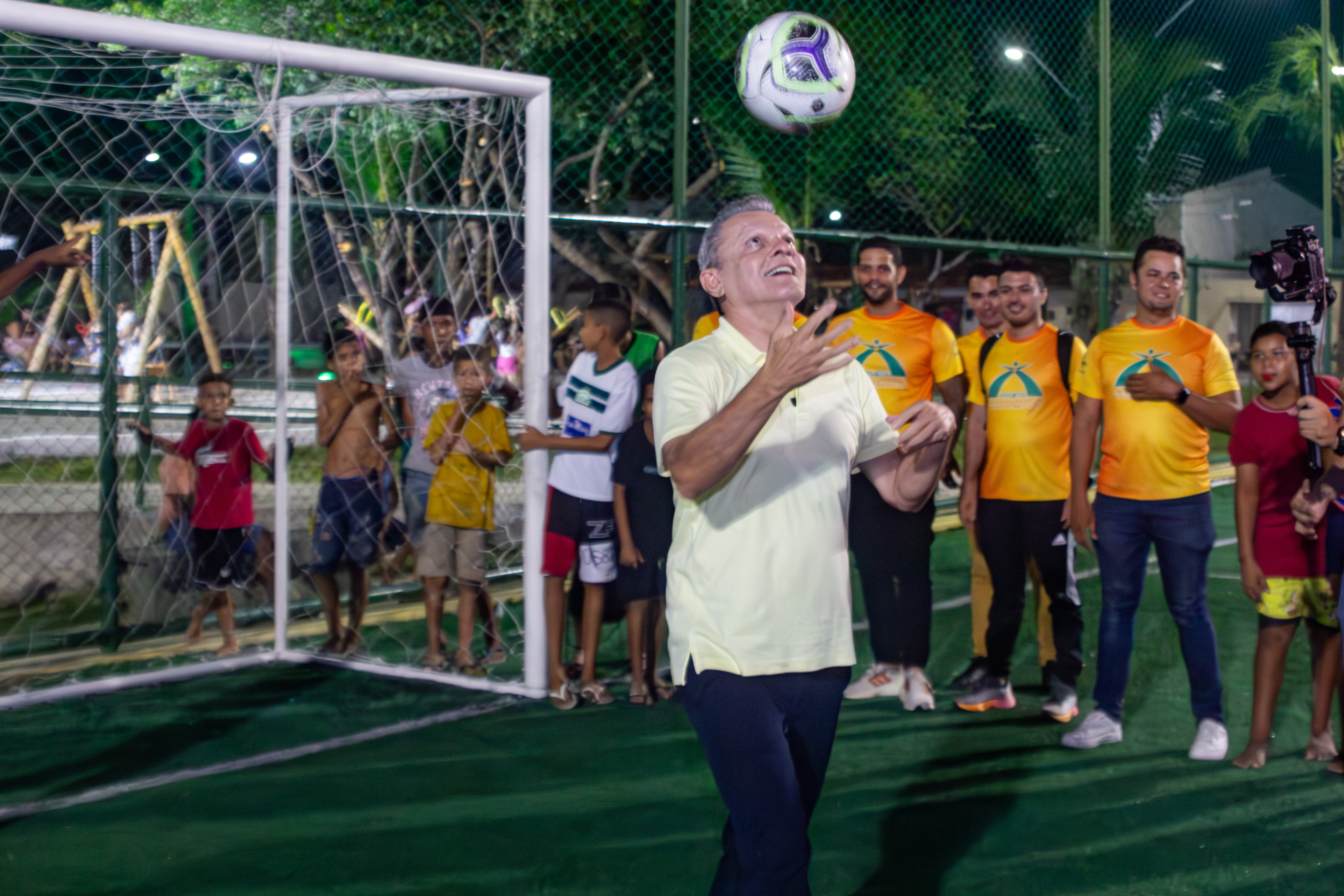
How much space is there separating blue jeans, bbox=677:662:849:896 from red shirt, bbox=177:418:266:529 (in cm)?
404

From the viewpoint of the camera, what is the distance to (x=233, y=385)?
19.8ft

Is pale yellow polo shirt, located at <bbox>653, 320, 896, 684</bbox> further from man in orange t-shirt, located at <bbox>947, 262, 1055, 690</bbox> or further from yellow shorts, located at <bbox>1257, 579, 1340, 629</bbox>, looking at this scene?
man in orange t-shirt, located at <bbox>947, 262, 1055, 690</bbox>

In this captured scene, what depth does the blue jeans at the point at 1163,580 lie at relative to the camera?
4332 mm

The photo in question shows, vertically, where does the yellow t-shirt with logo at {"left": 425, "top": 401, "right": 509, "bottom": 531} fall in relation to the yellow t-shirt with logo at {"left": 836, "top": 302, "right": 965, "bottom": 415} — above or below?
below

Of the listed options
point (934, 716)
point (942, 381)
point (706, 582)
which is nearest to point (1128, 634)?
point (934, 716)

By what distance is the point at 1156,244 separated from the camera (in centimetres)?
443

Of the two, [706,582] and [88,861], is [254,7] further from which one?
[706,582]

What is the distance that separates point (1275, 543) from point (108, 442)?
518 cm

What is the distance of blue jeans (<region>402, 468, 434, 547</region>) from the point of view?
5773 mm

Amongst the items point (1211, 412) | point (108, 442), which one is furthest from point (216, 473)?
point (1211, 412)

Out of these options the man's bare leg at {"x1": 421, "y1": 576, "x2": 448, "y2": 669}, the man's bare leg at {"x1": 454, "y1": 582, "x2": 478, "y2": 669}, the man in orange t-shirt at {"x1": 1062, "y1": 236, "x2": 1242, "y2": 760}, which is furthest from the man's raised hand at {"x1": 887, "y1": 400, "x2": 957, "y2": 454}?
the man's bare leg at {"x1": 421, "y1": 576, "x2": 448, "y2": 669}

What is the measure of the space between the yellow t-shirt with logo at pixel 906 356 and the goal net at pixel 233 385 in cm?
145

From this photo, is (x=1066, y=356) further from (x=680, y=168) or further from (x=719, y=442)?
(x=719, y=442)

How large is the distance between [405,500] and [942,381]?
8.86ft
